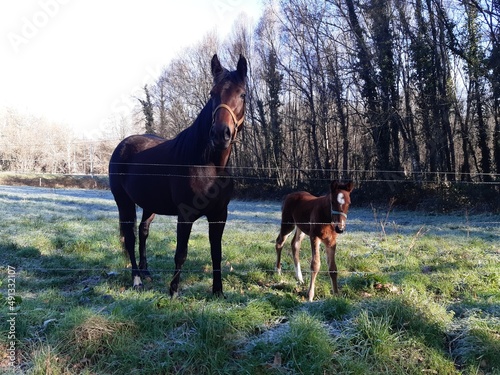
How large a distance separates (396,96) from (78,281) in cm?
1809

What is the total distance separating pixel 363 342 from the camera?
292 centimetres

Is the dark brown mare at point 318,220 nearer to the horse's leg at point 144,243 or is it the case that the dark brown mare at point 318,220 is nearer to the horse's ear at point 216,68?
the horse's ear at point 216,68

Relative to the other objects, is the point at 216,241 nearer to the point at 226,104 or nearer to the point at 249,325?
the point at 249,325

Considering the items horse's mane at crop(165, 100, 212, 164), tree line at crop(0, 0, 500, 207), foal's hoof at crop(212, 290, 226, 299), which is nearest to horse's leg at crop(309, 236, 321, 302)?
foal's hoof at crop(212, 290, 226, 299)

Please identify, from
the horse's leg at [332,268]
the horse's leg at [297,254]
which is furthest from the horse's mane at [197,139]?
the horse's leg at [297,254]

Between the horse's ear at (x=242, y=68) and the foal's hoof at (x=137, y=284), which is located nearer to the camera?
the horse's ear at (x=242, y=68)

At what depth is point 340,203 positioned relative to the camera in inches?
173

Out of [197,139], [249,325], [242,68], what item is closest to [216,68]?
[242,68]

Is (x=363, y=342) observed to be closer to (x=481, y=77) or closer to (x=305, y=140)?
(x=481, y=77)

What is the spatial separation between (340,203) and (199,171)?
1847 mm

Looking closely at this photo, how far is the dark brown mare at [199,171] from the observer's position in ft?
12.7

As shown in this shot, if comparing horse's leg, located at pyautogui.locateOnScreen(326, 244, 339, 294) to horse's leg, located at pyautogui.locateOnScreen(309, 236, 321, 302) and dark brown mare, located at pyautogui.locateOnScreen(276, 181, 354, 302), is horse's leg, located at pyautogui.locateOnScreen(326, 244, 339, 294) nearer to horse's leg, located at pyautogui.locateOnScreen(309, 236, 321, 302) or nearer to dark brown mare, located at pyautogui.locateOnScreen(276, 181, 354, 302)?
dark brown mare, located at pyautogui.locateOnScreen(276, 181, 354, 302)

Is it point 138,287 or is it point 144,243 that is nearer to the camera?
point 138,287

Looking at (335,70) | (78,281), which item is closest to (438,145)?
(335,70)
